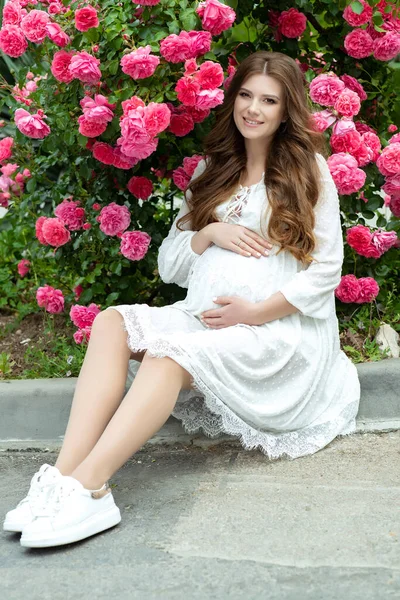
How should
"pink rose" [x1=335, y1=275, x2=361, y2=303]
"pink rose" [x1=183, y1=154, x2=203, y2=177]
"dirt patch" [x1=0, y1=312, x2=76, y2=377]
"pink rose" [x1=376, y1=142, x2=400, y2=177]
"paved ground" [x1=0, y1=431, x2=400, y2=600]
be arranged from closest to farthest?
"paved ground" [x1=0, y1=431, x2=400, y2=600] → "pink rose" [x1=376, y1=142, x2=400, y2=177] → "pink rose" [x1=183, y1=154, x2=203, y2=177] → "pink rose" [x1=335, y1=275, x2=361, y2=303] → "dirt patch" [x1=0, y1=312, x2=76, y2=377]

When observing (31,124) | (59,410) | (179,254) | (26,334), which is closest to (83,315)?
(59,410)

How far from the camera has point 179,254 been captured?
11.4 ft

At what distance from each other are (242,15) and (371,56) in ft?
1.94

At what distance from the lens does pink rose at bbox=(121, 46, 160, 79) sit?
121 inches

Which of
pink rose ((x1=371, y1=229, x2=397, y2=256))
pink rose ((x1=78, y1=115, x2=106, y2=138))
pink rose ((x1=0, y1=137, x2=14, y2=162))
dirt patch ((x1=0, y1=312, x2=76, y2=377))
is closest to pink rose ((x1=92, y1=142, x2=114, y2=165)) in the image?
pink rose ((x1=78, y1=115, x2=106, y2=138))

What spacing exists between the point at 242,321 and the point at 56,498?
89cm

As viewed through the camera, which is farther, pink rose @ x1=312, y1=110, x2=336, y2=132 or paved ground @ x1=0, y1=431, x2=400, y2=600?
pink rose @ x1=312, y1=110, x2=336, y2=132

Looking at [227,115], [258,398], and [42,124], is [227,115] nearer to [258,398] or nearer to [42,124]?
[42,124]

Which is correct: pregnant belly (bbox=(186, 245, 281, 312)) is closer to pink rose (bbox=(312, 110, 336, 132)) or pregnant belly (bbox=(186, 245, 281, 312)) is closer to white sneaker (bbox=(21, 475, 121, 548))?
pink rose (bbox=(312, 110, 336, 132))

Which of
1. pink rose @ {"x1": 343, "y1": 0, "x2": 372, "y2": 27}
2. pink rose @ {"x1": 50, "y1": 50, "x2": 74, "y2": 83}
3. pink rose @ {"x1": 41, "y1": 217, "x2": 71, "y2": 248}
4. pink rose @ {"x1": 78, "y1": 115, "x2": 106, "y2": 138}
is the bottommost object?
pink rose @ {"x1": 41, "y1": 217, "x2": 71, "y2": 248}

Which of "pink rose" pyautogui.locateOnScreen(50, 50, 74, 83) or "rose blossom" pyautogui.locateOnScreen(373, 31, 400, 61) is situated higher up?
"rose blossom" pyautogui.locateOnScreen(373, 31, 400, 61)

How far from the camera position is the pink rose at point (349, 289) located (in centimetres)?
375

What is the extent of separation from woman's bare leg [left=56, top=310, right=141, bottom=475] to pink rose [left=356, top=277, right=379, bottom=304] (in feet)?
3.75

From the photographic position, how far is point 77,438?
2.88 m
